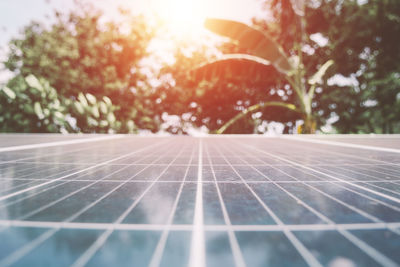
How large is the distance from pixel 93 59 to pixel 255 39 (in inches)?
573

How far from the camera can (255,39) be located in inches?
455

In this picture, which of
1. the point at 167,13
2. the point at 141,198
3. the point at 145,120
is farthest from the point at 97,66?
the point at 141,198

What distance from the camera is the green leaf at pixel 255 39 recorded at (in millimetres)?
11266

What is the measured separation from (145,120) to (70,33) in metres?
9.04

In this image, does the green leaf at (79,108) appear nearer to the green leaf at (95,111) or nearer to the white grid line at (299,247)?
the green leaf at (95,111)

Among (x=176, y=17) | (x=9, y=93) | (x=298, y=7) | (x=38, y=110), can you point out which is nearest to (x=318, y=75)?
(x=298, y=7)

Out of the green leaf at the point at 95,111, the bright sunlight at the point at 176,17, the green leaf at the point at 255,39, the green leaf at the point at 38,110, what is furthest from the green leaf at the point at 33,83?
the bright sunlight at the point at 176,17

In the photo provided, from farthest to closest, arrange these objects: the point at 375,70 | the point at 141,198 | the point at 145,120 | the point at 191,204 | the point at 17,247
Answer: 1. the point at 145,120
2. the point at 375,70
3. the point at 141,198
4. the point at 191,204
5. the point at 17,247

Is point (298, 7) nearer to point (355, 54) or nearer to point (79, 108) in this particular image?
point (355, 54)

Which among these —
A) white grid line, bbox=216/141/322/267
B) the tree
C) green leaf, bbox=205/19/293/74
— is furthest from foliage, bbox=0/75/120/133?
white grid line, bbox=216/141/322/267

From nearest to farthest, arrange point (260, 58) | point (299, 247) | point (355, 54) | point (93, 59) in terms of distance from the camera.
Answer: point (299, 247)
point (260, 58)
point (355, 54)
point (93, 59)

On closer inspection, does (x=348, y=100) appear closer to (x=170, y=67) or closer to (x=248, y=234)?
(x=170, y=67)

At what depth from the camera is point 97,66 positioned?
22094 millimetres

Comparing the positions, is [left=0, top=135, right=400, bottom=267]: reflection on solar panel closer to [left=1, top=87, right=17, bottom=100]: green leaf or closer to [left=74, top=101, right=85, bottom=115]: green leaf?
[left=74, top=101, right=85, bottom=115]: green leaf
